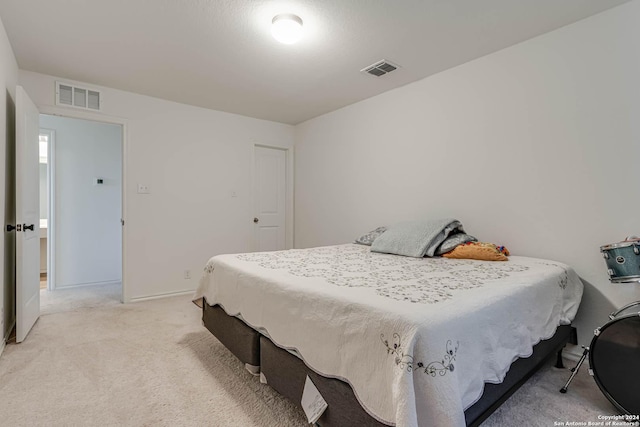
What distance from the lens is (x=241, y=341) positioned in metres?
1.87

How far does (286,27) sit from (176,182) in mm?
2490

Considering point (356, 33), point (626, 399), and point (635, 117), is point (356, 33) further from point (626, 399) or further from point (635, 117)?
point (626, 399)

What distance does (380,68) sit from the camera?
2.86 m

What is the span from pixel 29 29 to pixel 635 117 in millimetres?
4221

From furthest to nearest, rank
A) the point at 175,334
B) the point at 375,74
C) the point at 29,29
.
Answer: the point at 375,74
the point at 175,334
the point at 29,29

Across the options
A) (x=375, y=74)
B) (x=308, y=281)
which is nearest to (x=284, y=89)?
(x=375, y=74)

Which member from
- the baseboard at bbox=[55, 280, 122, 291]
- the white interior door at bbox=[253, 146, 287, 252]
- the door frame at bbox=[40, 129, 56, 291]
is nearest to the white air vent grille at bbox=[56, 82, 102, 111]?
the door frame at bbox=[40, 129, 56, 291]

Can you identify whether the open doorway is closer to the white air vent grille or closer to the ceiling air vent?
the white air vent grille

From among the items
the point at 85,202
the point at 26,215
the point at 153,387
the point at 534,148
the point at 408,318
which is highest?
the point at 534,148

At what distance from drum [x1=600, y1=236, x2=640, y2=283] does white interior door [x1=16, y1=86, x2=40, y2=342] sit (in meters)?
4.03

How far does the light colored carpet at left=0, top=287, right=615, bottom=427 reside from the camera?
1.56 m

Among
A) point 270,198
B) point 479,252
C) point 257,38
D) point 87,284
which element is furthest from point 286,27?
point 87,284

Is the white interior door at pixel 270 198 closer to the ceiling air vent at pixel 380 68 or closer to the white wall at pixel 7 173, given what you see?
the ceiling air vent at pixel 380 68

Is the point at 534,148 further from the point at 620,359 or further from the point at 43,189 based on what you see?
the point at 43,189
